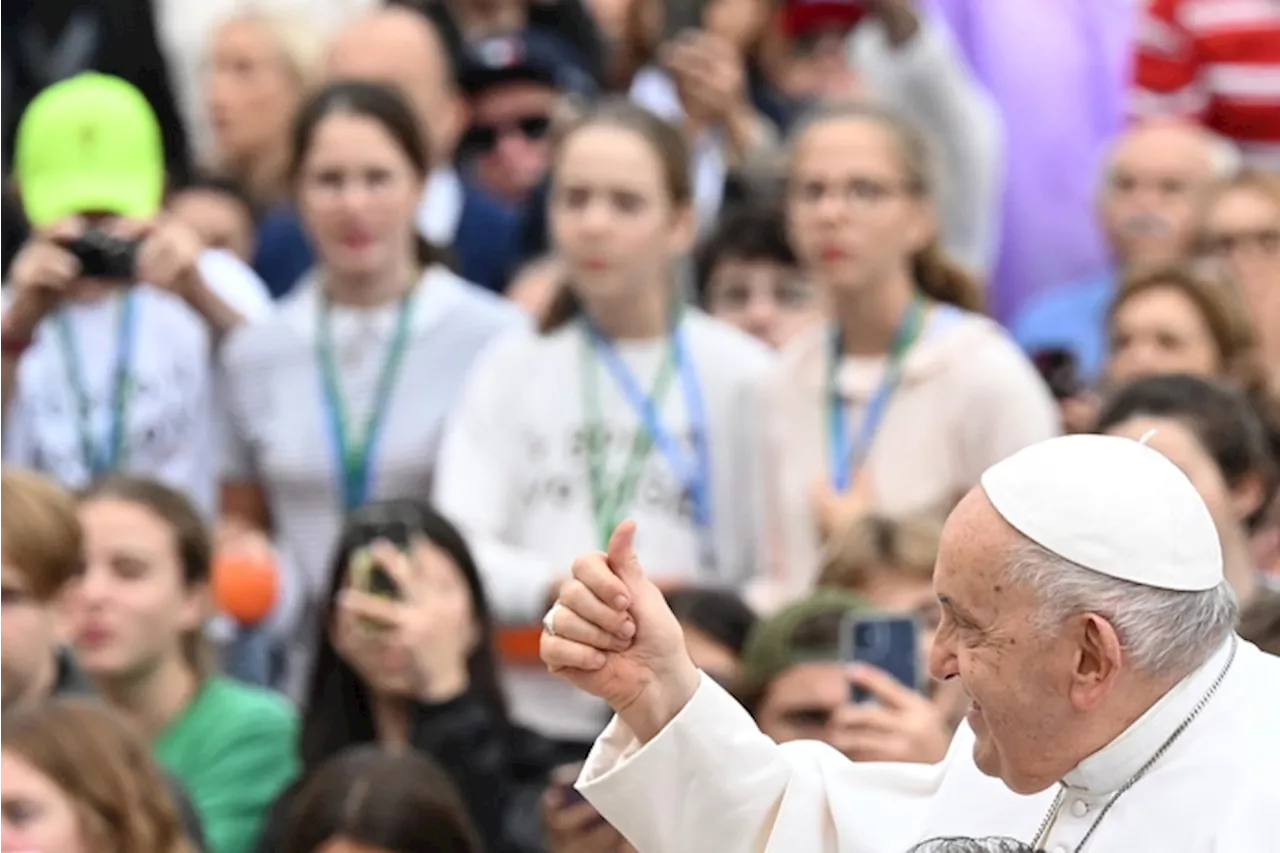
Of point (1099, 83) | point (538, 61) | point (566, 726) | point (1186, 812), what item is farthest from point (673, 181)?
point (1186, 812)

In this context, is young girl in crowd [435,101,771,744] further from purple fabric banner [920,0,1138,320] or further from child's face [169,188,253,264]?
purple fabric banner [920,0,1138,320]

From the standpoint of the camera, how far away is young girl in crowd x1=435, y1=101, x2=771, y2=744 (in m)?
6.51

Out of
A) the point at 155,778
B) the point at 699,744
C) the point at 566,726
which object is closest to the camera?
the point at 699,744

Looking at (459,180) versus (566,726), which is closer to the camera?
(566,726)

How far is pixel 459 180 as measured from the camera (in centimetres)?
855

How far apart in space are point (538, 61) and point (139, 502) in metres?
2.67

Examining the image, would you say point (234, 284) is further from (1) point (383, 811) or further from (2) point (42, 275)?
(1) point (383, 811)

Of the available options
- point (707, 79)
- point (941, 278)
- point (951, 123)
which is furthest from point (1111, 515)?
point (951, 123)

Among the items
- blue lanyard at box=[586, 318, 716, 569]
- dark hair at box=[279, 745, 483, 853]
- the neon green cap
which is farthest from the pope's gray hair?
the neon green cap

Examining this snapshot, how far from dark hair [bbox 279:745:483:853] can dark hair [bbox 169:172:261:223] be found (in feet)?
11.1

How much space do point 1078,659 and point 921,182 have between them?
3335 millimetres

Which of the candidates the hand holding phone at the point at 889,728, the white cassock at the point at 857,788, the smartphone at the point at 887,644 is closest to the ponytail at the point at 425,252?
the smartphone at the point at 887,644

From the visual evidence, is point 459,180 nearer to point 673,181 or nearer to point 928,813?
point 673,181

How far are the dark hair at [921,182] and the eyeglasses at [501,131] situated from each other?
1.61 m
